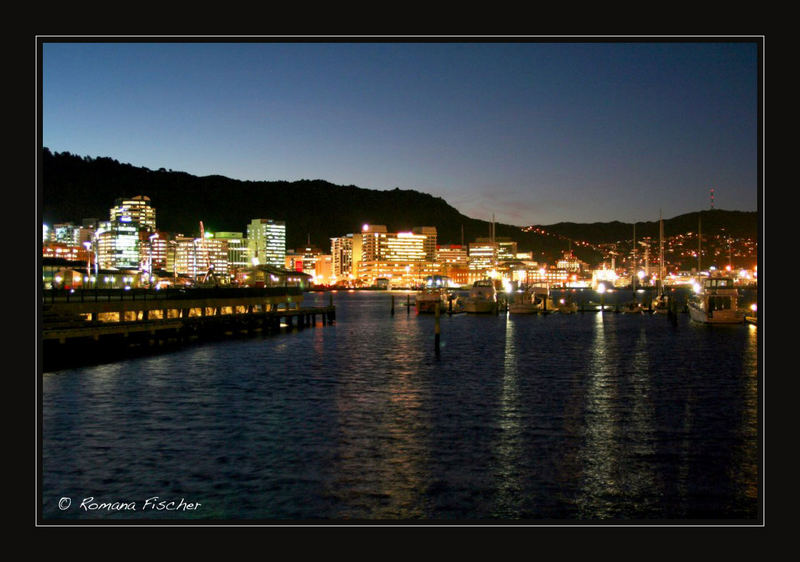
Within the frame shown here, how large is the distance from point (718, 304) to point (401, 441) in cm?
5730

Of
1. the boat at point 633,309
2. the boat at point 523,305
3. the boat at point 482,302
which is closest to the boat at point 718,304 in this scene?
the boat at point 633,309

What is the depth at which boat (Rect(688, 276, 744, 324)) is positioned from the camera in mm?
66812

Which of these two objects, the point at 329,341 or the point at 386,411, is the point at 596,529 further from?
the point at 329,341

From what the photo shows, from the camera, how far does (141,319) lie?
1897 inches

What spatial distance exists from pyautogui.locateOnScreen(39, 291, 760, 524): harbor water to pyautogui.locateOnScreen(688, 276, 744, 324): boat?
27495mm

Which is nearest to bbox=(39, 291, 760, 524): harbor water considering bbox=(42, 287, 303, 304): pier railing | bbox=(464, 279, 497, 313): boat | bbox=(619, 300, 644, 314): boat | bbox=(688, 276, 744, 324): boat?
bbox=(42, 287, 303, 304): pier railing

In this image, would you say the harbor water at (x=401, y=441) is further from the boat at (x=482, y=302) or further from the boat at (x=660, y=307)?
the boat at (x=660, y=307)

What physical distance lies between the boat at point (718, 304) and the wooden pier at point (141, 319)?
127 ft

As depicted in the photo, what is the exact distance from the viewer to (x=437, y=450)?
1859cm

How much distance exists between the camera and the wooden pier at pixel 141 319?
124ft

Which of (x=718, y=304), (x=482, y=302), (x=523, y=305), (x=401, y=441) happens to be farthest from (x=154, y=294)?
(x=523, y=305)
